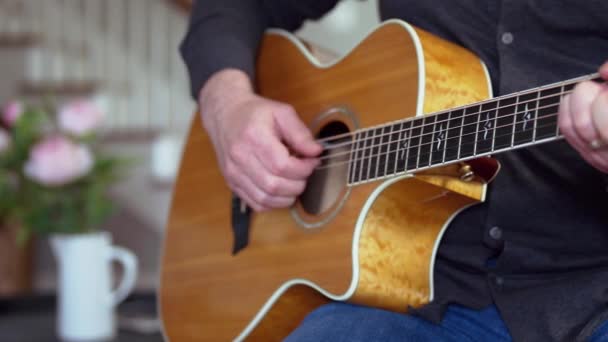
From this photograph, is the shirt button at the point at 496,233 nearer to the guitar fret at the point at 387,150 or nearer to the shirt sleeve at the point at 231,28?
the guitar fret at the point at 387,150

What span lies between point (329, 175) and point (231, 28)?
1.02ft

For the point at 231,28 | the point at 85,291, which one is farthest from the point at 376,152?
the point at 85,291

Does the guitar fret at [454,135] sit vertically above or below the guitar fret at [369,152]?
above

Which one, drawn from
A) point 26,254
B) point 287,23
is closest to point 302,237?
point 287,23

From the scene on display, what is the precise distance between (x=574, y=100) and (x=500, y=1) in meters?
0.29

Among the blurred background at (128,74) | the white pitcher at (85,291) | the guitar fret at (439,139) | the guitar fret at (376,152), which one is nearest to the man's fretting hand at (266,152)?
the guitar fret at (376,152)

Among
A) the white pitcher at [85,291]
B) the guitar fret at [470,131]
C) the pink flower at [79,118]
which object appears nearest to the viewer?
the guitar fret at [470,131]

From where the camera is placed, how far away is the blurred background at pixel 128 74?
305cm

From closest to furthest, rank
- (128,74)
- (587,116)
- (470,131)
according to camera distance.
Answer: (587,116) < (470,131) < (128,74)

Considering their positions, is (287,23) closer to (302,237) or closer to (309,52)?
(309,52)

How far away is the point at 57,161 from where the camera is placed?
169 centimetres

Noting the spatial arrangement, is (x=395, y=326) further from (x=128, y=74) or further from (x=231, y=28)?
(x=128, y=74)

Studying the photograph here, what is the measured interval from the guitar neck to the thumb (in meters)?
0.07

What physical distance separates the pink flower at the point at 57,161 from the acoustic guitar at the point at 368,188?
69cm
